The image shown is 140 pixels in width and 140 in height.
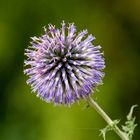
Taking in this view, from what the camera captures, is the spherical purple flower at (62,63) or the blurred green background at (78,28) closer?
the spherical purple flower at (62,63)

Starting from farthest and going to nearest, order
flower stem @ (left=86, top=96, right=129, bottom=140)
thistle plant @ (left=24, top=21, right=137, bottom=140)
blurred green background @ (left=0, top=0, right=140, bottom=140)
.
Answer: blurred green background @ (left=0, top=0, right=140, bottom=140), thistle plant @ (left=24, top=21, right=137, bottom=140), flower stem @ (left=86, top=96, right=129, bottom=140)

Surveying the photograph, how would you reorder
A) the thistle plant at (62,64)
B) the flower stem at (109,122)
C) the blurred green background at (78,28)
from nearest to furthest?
the flower stem at (109,122)
the thistle plant at (62,64)
the blurred green background at (78,28)

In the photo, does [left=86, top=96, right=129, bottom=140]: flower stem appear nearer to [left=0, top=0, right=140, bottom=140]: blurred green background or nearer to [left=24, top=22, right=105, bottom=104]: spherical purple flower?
[left=24, top=22, right=105, bottom=104]: spherical purple flower

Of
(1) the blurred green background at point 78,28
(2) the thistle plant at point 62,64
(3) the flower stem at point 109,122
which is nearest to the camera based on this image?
(3) the flower stem at point 109,122

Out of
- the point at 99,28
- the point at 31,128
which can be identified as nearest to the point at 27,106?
the point at 31,128

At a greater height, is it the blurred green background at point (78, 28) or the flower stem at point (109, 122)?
the blurred green background at point (78, 28)

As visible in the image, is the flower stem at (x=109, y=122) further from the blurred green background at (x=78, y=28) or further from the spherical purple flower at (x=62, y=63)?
the blurred green background at (x=78, y=28)

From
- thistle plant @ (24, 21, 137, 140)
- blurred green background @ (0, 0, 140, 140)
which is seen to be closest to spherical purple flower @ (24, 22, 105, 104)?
thistle plant @ (24, 21, 137, 140)

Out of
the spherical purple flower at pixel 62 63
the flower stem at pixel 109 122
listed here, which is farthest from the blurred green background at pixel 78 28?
the flower stem at pixel 109 122
